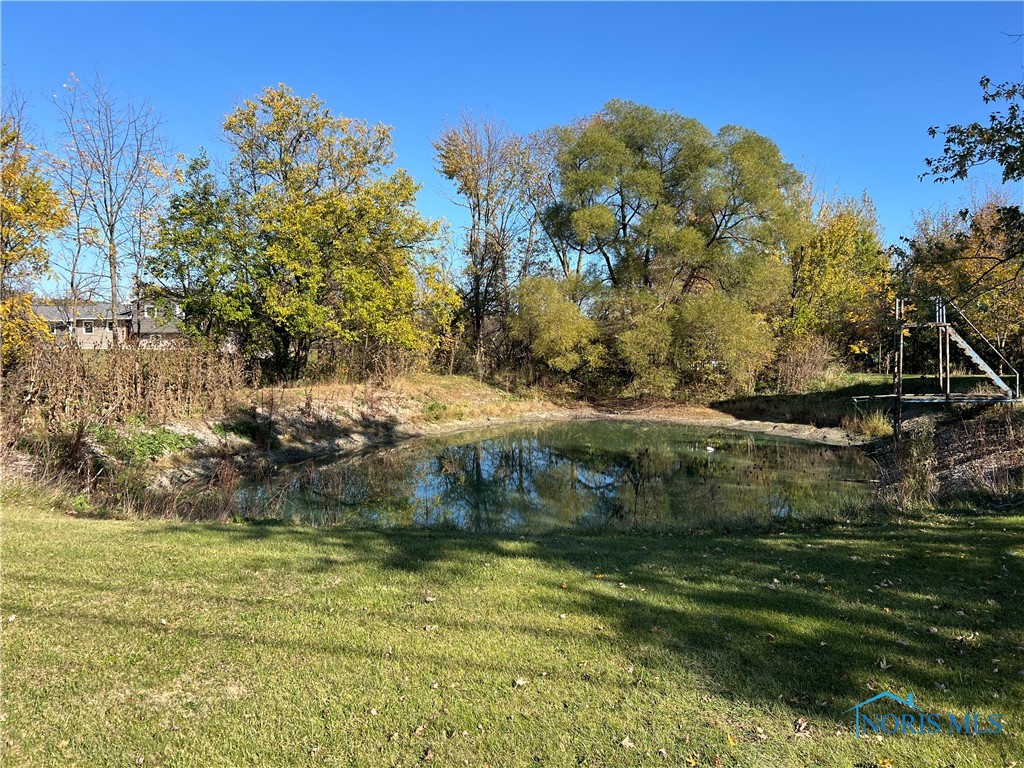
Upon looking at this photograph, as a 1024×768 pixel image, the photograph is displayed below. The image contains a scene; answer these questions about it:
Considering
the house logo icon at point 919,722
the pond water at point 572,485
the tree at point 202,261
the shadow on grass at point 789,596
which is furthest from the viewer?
the tree at point 202,261

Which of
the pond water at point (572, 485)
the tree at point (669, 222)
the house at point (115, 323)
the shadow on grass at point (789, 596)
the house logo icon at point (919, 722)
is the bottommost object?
the pond water at point (572, 485)

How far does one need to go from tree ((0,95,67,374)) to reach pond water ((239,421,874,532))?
218 inches

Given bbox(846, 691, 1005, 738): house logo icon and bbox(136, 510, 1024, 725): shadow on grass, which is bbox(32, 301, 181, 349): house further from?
bbox(846, 691, 1005, 738): house logo icon

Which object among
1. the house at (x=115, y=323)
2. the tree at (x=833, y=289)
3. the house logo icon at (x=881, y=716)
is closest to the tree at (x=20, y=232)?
the house at (x=115, y=323)

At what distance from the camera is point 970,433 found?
48.1 feet

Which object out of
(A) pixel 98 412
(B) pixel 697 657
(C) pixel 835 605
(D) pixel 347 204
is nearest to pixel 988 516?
(C) pixel 835 605

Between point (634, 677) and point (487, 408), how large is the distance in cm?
2456

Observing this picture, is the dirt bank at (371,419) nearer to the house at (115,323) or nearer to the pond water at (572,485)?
the pond water at (572,485)

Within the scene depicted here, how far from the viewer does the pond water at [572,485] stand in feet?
34.9

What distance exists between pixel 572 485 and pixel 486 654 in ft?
36.6

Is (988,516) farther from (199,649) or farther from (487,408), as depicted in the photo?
(487,408)

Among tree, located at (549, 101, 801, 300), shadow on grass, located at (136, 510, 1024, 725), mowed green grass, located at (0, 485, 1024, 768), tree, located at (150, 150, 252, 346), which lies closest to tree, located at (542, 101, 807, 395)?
tree, located at (549, 101, 801, 300)

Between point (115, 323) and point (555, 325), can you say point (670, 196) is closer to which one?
point (555, 325)

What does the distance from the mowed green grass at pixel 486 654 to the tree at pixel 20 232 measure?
7811 millimetres
